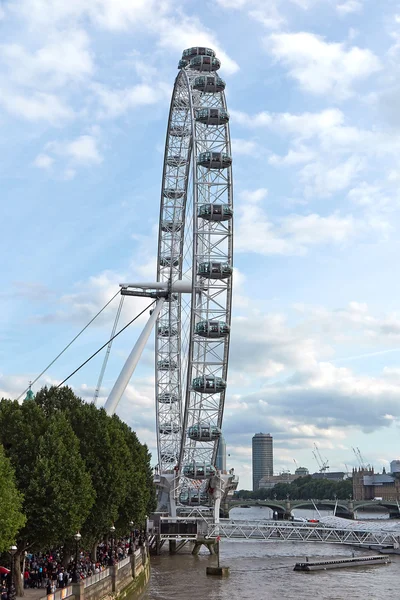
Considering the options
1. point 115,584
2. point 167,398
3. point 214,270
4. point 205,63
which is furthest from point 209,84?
point 115,584

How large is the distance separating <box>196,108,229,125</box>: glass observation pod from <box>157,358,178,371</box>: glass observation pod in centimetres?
2474

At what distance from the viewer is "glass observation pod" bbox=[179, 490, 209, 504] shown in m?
67.6

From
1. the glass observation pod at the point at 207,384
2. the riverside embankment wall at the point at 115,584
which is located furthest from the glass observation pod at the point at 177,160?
the riverside embankment wall at the point at 115,584

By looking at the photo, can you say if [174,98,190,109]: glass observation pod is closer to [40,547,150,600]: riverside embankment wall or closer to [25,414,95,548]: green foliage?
[40,547,150,600]: riverside embankment wall

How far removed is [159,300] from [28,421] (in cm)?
3120

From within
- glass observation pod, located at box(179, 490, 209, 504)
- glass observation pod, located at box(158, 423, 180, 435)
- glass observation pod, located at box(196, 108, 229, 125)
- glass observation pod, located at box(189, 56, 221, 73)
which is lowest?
glass observation pod, located at box(179, 490, 209, 504)

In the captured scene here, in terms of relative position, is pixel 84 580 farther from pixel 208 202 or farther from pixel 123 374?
pixel 208 202

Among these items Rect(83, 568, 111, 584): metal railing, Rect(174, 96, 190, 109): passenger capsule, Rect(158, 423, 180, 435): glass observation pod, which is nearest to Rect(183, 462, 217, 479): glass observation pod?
Rect(158, 423, 180, 435): glass observation pod

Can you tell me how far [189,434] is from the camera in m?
62.2

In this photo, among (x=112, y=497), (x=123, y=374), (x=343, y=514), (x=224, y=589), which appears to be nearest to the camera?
(x=112, y=497)

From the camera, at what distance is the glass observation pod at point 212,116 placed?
203ft

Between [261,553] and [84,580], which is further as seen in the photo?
[261,553]

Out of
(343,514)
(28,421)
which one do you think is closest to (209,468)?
(28,421)

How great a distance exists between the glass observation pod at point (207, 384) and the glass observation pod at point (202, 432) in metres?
2.81
